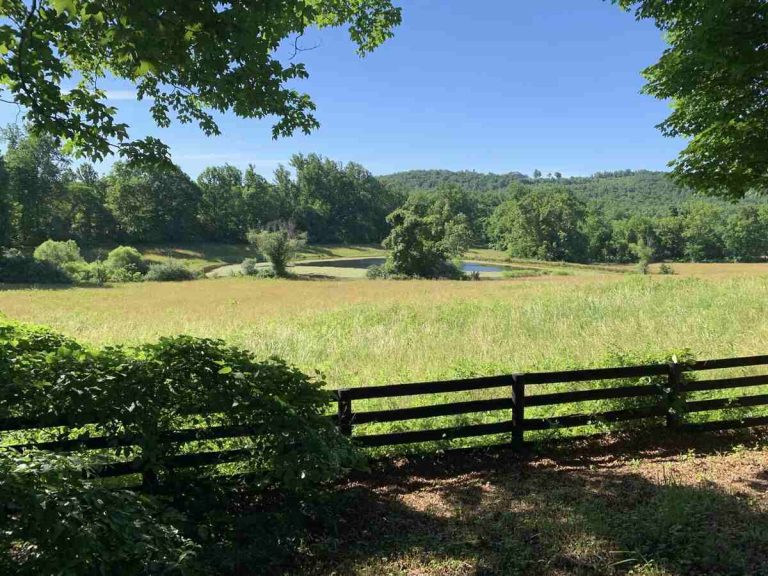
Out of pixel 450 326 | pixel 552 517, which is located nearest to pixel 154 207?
pixel 450 326

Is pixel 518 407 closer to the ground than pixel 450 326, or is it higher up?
higher up

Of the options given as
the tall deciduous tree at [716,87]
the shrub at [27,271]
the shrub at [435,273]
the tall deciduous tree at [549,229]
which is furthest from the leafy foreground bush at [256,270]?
the tall deciduous tree at [549,229]

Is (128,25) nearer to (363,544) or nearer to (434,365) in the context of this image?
(363,544)

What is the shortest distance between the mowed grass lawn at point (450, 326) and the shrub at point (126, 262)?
98.6ft

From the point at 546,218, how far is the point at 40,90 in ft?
388

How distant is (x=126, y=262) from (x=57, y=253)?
797 cm

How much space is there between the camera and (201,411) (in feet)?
15.8

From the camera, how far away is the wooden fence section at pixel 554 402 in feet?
21.4

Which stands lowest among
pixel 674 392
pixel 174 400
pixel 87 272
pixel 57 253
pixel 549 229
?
pixel 674 392

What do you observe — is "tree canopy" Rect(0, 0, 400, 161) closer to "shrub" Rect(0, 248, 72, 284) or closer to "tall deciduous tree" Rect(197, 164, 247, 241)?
"shrub" Rect(0, 248, 72, 284)

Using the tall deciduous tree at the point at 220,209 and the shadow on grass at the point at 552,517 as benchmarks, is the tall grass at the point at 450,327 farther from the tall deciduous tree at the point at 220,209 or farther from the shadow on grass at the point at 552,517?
the tall deciduous tree at the point at 220,209

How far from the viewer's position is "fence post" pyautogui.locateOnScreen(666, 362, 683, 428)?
7.64 meters

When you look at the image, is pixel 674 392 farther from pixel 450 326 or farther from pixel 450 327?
pixel 450 326

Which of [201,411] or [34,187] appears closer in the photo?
[201,411]
